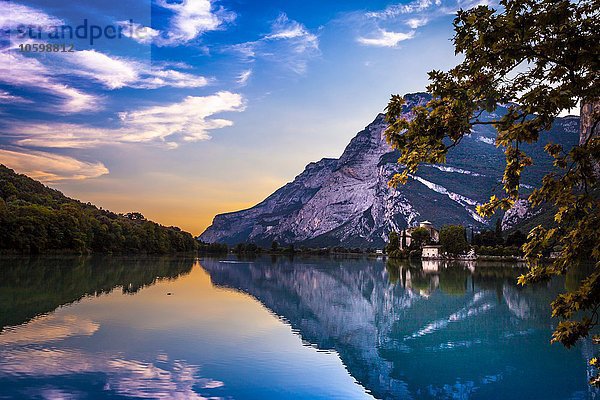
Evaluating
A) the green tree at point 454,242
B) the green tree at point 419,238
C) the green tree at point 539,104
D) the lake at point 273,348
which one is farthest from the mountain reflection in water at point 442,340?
the green tree at point 419,238

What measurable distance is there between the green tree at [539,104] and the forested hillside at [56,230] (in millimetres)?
97105

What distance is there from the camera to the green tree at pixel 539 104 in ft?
21.4

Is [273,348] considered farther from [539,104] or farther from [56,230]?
[56,230]

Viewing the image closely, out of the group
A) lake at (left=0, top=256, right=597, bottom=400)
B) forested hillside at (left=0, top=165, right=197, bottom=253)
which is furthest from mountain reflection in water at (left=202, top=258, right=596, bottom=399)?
forested hillside at (left=0, top=165, right=197, bottom=253)

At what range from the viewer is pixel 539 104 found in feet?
21.7

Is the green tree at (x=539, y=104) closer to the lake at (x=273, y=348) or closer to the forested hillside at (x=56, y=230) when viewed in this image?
the lake at (x=273, y=348)

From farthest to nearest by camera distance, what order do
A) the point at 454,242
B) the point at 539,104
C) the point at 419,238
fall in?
the point at 419,238, the point at 454,242, the point at 539,104

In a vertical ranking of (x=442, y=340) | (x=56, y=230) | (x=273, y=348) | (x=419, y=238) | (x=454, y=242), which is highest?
(x=56, y=230)

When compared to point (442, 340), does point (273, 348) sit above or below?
above

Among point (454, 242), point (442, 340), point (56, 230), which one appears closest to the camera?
point (442, 340)

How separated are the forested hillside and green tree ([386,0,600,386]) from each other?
97105 millimetres

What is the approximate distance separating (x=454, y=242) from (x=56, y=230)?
100 meters

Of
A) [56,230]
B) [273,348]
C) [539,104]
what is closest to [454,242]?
[56,230]

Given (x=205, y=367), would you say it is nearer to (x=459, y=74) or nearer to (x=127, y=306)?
(x=459, y=74)
